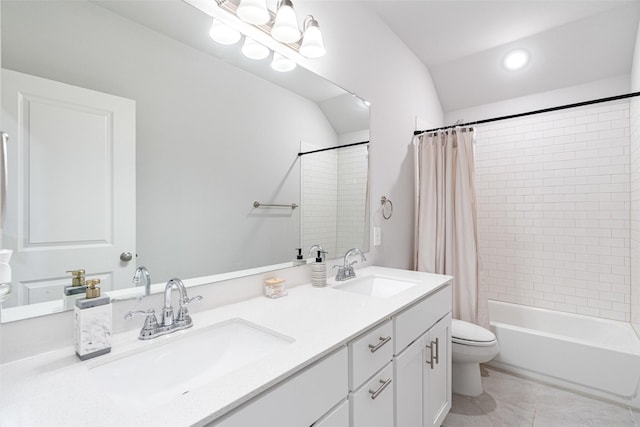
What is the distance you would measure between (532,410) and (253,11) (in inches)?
108

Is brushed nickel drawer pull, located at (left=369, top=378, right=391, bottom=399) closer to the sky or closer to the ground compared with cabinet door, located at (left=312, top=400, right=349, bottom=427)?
closer to the ground

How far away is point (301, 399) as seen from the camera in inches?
30.3

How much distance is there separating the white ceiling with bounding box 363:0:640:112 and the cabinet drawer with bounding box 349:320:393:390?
2123mm

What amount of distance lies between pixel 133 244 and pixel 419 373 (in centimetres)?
134

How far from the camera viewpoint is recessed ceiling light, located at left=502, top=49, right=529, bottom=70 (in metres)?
2.56

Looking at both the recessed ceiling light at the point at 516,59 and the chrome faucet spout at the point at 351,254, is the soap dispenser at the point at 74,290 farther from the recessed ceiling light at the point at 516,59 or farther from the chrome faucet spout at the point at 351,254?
the recessed ceiling light at the point at 516,59

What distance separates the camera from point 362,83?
2.02 metres

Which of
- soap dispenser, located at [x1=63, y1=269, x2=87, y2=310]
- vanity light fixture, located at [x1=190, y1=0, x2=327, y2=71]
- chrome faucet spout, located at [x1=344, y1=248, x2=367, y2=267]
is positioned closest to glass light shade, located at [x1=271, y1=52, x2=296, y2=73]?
vanity light fixture, located at [x1=190, y1=0, x2=327, y2=71]

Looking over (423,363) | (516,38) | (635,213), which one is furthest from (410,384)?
(516,38)

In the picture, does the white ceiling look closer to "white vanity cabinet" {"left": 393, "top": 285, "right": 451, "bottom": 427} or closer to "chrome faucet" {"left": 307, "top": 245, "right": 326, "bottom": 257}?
"chrome faucet" {"left": 307, "top": 245, "right": 326, "bottom": 257}

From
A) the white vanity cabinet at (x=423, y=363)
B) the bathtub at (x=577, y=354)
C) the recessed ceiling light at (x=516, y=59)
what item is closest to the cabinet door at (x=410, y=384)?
the white vanity cabinet at (x=423, y=363)

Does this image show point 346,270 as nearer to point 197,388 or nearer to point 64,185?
point 197,388

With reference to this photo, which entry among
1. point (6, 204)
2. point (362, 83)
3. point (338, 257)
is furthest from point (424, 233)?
point (6, 204)

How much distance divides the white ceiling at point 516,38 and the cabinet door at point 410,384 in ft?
7.20
